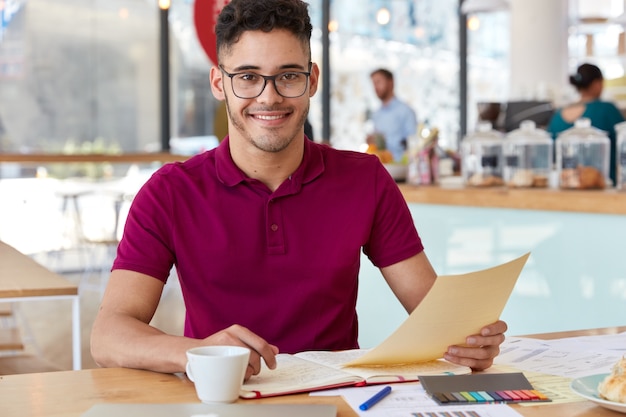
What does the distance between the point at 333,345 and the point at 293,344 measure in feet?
0.29

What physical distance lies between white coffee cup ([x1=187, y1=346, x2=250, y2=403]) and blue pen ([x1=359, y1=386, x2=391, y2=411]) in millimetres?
174

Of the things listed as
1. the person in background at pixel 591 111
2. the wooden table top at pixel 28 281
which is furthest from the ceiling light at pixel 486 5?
the wooden table top at pixel 28 281

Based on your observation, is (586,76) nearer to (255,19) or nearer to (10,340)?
(10,340)

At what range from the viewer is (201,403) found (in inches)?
49.4

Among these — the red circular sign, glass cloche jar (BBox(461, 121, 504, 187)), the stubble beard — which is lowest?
glass cloche jar (BBox(461, 121, 504, 187))

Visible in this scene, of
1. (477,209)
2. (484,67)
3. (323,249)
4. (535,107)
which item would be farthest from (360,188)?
(484,67)

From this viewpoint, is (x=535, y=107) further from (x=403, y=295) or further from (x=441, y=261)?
(x=403, y=295)

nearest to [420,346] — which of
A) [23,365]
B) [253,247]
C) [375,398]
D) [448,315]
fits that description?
[448,315]

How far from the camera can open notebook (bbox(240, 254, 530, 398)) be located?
4.44 ft

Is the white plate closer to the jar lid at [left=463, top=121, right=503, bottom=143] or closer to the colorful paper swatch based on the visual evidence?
the colorful paper swatch

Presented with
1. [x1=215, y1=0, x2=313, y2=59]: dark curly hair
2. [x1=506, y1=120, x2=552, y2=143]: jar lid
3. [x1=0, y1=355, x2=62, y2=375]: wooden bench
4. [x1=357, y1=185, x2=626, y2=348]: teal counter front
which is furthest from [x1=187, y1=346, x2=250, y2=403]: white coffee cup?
[x1=506, y1=120, x2=552, y2=143]: jar lid

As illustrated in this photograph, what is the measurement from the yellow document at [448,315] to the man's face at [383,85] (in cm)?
604

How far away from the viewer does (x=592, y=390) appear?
129 centimetres

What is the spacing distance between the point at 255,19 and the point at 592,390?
92cm
